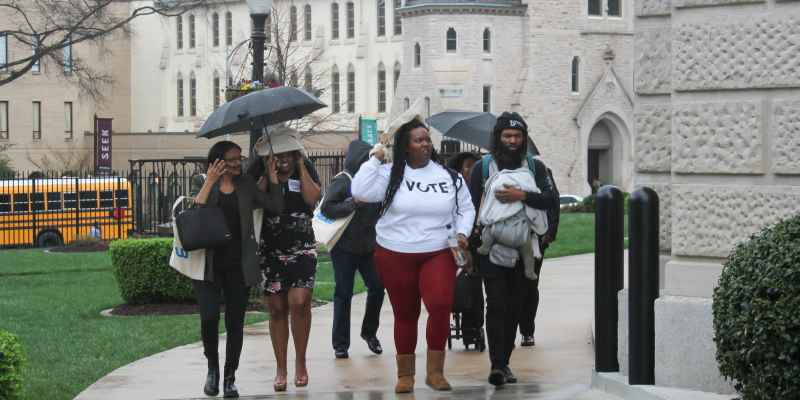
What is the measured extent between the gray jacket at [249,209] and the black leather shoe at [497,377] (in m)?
1.66

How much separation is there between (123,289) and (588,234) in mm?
17428

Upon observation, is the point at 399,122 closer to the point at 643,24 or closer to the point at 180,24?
the point at 643,24

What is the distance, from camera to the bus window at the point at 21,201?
44.3m

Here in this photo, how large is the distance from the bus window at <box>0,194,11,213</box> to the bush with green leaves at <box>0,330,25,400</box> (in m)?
35.6

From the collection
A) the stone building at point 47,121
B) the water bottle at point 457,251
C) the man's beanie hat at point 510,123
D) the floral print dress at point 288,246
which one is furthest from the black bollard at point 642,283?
the stone building at point 47,121

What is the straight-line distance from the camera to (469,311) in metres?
12.8

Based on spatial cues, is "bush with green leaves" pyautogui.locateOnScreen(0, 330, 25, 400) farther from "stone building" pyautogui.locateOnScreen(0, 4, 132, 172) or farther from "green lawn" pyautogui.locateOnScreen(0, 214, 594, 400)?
"stone building" pyautogui.locateOnScreen(0, 4, 132, 172)

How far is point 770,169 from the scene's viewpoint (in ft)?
29.9

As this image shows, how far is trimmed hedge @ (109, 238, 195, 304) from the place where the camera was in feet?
57.2

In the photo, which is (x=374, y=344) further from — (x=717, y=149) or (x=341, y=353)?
(x=717, y=149)

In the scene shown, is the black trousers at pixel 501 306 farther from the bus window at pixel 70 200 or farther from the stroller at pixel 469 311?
the bus window at pixel 70 200

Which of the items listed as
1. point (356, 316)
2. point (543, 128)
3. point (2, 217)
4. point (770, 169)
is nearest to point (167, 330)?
point (356, 316)

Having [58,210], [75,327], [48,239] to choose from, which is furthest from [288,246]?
[58,210]

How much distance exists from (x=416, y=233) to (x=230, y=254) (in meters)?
1.23
